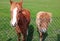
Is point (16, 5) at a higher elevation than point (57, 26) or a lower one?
higher

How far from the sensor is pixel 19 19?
834cm

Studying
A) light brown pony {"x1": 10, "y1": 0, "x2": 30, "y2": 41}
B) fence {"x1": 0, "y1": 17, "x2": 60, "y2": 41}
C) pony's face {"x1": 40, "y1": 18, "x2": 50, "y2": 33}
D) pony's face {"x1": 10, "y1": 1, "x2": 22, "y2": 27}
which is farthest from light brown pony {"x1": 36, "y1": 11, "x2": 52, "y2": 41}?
pony's face {"x1": 10, "y1": 1, "x2": 22, "y2": 27}

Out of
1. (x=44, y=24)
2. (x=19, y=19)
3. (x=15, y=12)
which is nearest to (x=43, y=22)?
(x=44, y=24)

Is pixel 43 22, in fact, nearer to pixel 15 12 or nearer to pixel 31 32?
pixel 31 32

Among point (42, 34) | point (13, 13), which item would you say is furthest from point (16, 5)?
point (42, 34)

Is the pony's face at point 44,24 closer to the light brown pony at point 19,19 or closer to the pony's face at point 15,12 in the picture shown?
the light brown pony at point 19,19

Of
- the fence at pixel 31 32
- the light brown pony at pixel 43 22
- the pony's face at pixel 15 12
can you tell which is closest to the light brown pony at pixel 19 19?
the pony's face at pixel 15 12

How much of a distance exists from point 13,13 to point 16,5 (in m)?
0.37

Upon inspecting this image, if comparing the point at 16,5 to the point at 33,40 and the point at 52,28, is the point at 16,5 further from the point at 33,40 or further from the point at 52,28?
the point at 52,28

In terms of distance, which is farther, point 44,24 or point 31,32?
point 31,32

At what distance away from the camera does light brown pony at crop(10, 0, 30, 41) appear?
24.7 ft

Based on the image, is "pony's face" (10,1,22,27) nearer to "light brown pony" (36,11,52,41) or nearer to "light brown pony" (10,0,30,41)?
"light brown pony" (10,0,30,41)

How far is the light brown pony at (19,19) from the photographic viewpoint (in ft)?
24.7

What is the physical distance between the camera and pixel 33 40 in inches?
384
